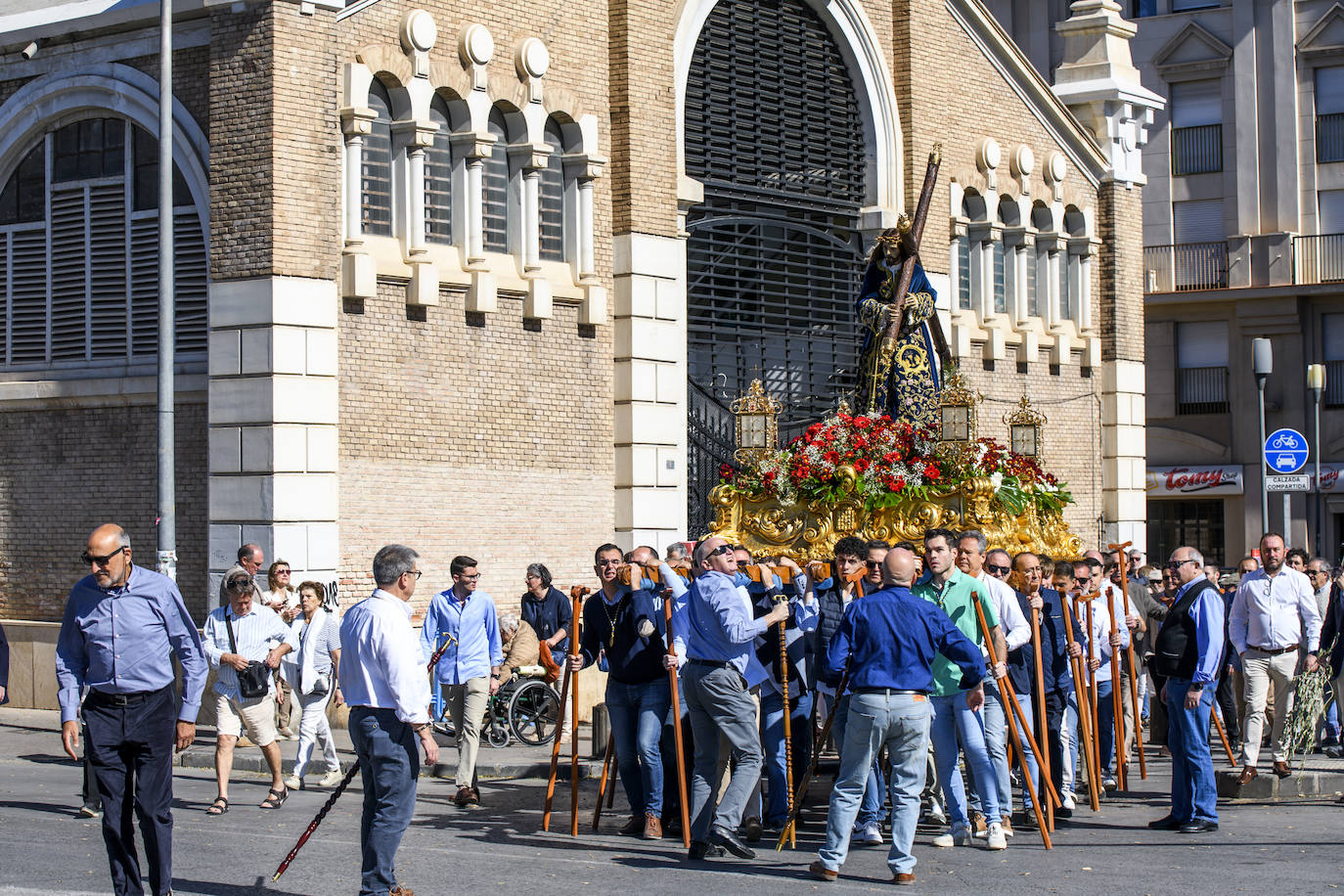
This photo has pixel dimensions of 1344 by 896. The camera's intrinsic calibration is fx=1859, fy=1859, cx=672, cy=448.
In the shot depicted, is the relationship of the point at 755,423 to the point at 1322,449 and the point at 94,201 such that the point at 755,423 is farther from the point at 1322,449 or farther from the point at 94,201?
the point at 1322,449

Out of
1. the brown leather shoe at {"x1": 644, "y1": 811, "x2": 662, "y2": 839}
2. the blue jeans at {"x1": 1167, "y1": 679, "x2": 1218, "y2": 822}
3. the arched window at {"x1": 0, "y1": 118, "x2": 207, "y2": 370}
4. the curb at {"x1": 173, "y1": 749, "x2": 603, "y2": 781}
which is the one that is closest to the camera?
the brown leather shoe at {"x1": 644, "y1": 811, "x2": 662, "y2": 839}

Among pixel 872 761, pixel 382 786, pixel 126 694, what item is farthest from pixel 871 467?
pixel 126 694

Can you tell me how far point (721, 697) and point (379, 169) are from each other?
1042cm

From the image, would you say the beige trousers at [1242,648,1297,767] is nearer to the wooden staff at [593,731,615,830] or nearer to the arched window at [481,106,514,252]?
the wooden staff at [593,731,615,830]

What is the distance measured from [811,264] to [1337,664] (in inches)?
431

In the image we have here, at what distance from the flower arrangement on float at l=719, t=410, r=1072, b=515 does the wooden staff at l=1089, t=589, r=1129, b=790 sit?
6439 millimetres

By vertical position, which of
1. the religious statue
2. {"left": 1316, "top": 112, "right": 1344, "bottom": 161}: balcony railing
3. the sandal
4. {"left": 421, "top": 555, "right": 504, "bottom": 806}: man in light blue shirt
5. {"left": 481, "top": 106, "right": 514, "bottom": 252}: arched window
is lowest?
the sandal

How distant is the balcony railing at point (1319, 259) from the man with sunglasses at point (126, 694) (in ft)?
113

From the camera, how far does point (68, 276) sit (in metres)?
20.7

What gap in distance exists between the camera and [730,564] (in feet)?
37.1

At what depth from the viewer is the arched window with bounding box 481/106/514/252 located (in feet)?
69.0

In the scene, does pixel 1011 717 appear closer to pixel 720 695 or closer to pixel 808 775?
pixel 808 775

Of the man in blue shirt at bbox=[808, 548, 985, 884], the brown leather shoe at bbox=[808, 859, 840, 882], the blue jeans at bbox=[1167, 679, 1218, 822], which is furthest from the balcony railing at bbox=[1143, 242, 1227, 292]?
the brown leather shoe at bbox=[808, 859, 840, 882]

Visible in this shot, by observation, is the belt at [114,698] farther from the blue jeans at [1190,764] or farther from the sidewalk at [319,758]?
the blue jeans at [1190,764]
